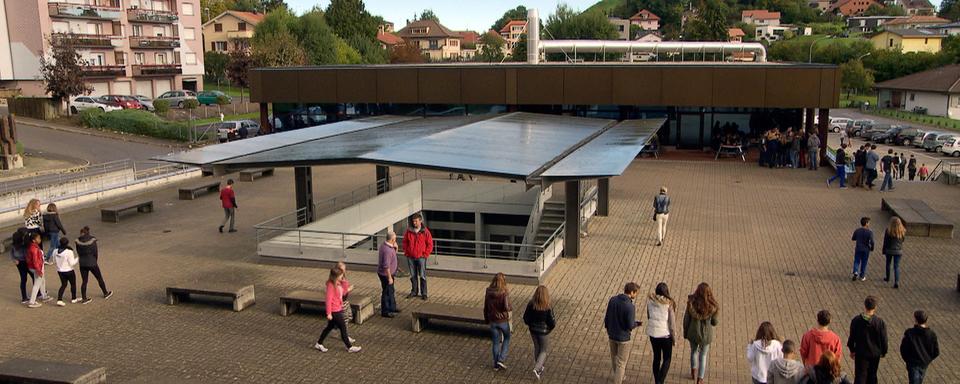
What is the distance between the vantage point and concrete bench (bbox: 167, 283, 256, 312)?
1227 cm

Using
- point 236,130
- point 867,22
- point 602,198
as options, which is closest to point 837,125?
point 236,130

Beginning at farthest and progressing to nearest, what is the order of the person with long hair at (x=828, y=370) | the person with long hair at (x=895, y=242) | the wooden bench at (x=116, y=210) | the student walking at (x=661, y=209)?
the wooden bench at (x=116, y=210)
the student walking at (x=661, y=209)
the person with long hair at (x=895, y=242)
the person with long hair at (x=828, y=370)

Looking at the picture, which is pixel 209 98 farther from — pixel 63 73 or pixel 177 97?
pixel 63 73

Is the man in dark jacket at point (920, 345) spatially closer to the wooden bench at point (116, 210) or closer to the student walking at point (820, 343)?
the student walking at point (820, 343)

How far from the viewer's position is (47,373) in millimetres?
8945

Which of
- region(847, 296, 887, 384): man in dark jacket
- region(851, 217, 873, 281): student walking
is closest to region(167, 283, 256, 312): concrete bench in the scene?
region(847, 296, 887, 384): man in dark jacket

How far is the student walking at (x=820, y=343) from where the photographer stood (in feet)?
26.1

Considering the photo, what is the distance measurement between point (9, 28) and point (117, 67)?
25.8 ft

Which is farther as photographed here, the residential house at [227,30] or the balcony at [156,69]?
the residential house at [227,30]

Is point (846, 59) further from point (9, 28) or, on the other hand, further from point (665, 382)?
point (665, 382)

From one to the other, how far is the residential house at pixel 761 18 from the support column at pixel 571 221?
16001cm

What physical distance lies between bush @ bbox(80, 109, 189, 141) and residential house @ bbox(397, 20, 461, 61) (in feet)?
356

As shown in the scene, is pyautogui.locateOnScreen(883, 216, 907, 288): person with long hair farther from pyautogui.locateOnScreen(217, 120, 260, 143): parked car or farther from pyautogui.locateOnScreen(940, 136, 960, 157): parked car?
→ pyautogui.locateOnScreen(940, 136, 960, 157): parked car

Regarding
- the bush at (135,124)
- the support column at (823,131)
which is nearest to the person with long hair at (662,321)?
the support column at (823,131)
